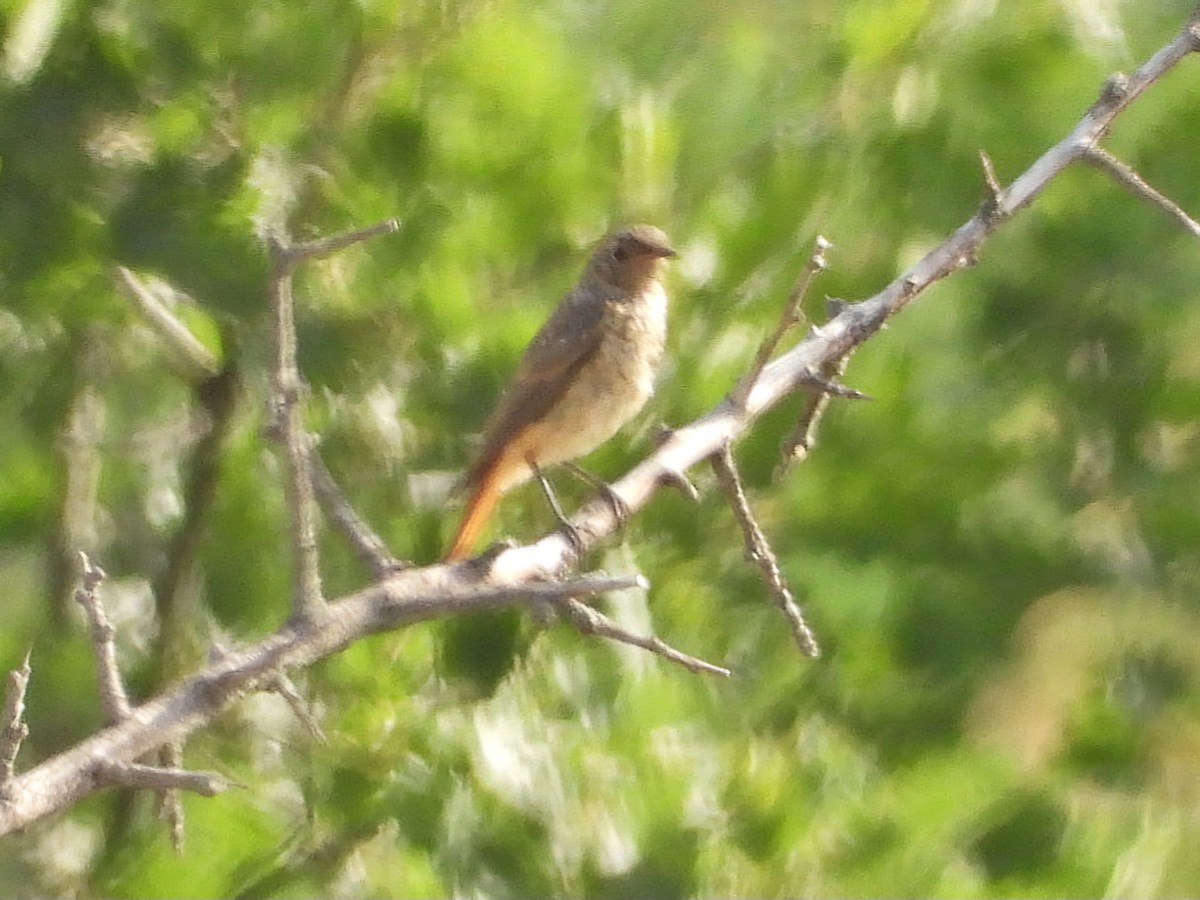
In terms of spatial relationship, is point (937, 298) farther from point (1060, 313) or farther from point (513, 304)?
point (513, 304)

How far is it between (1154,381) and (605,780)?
1483mm

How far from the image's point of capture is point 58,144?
8.78 ft

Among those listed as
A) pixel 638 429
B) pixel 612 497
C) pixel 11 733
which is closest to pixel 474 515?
pixel 638 429

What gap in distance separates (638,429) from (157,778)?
198 cm

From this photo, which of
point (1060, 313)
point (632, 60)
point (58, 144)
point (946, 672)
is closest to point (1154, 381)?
point (1060, 313)

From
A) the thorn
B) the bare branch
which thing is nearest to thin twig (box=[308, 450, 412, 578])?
the bare branch

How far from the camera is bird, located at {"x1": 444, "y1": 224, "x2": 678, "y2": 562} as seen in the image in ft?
9.53

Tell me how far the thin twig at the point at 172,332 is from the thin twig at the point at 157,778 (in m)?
1.68

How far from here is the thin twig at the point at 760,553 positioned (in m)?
1.96

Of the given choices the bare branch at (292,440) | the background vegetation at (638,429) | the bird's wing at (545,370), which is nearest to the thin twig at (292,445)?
the bare branch at (292,440)

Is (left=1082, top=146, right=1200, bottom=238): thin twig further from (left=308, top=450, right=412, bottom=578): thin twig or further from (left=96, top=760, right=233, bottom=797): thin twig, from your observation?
(left=96, top=760, right=233, bottom=797): thin twig

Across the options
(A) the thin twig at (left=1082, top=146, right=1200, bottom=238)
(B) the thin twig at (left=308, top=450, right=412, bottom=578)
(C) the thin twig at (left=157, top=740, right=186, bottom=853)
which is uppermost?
(A) the thin twig at (left=1082, top=146, right=1200, bottom=238)

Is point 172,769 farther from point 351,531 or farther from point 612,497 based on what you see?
point 612,497

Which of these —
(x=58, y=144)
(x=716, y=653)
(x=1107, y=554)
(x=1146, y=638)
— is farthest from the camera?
(x=1146, y=638)
